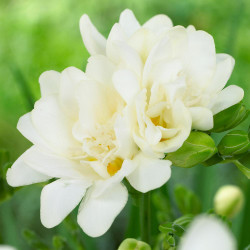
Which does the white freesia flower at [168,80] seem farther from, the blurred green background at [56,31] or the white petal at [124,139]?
the blurred green background at [56,31]

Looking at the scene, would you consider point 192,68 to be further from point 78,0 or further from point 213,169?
point 78,0

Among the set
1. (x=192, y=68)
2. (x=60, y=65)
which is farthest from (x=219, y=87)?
(x=60, y=65)

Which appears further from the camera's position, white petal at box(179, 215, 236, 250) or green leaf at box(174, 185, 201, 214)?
green leaf at box(174, 185, 201, 214)

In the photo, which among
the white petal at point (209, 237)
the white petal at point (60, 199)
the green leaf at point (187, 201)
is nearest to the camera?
the white petal at point (209, 237)

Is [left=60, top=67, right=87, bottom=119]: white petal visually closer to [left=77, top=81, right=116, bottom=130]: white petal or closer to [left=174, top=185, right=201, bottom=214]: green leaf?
[left=77, top=81, right=116, bottom=130]: white petal

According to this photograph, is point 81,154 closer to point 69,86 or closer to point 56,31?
point 69,86

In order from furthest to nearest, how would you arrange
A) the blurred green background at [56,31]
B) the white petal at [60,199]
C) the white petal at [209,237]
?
the blurred green background at [56,31], the white petal at [60,199], the white petal at [209,237]

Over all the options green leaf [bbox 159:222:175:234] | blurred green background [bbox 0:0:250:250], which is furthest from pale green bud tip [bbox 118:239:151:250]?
blurred green background [bbox 0:0:250:250]

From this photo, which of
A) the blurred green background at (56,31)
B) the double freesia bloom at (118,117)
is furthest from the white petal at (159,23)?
the blurred green background at (56,31)
